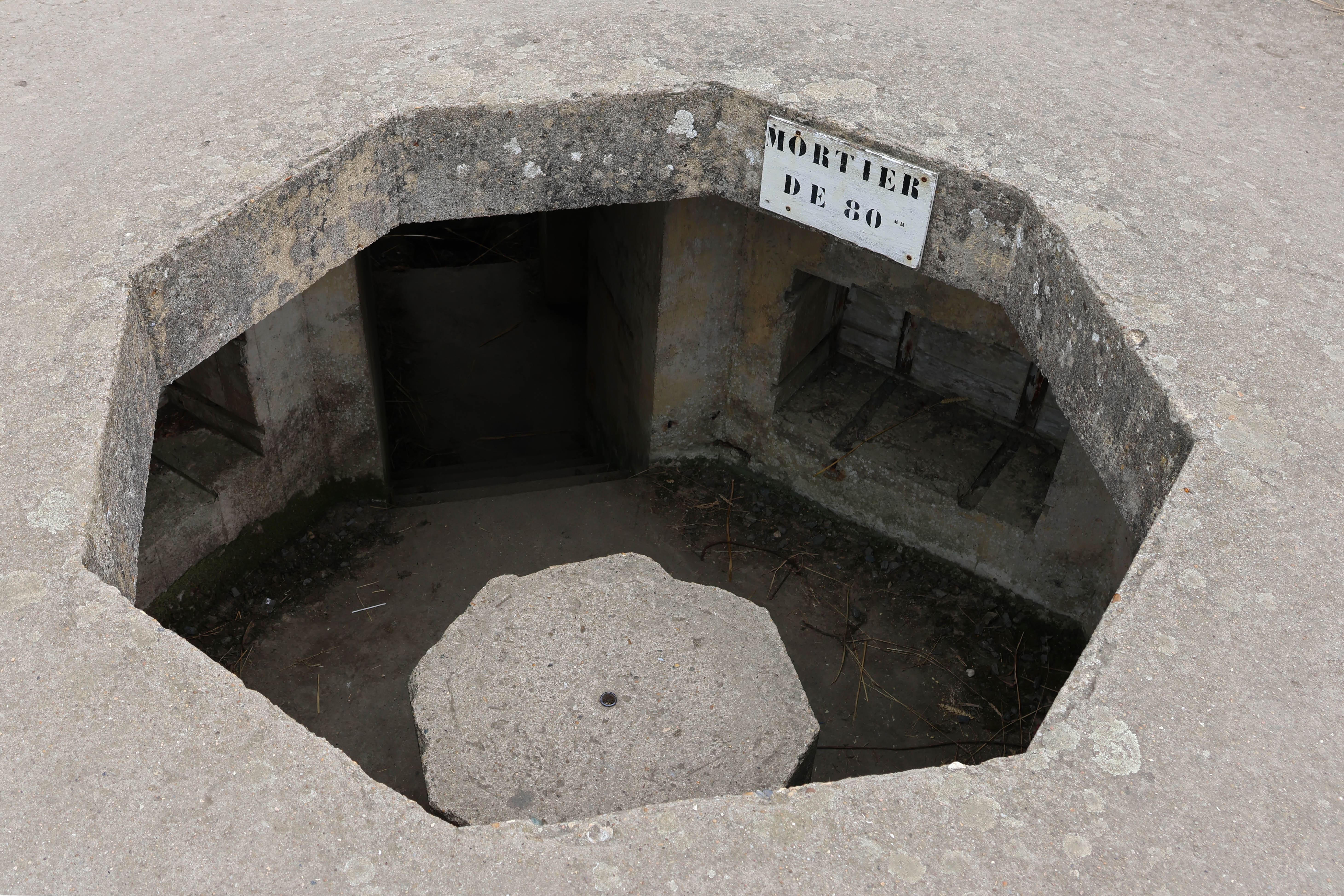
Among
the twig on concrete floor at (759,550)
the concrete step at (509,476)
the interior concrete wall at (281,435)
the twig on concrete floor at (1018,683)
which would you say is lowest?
the concrete step at (509,476)

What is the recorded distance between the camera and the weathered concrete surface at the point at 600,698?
10.5ft

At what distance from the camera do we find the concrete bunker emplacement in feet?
16.3

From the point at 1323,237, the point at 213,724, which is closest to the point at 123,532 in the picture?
the point at 213,724

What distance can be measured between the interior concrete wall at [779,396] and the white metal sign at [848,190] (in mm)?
1381

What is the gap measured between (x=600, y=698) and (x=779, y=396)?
2.62 metres

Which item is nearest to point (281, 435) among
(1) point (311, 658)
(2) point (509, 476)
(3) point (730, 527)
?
(1) point (311, 658)

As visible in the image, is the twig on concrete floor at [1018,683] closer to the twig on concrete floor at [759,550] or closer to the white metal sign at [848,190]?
the twig on concrete floor at [759,550]

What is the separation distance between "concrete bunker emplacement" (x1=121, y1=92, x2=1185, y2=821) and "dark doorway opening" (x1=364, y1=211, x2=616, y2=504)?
26cm

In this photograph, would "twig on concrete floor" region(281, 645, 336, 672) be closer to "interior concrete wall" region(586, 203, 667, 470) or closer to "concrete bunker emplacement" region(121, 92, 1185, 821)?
"concrete bunker emplacement" region(121, 92, 1185, 821)

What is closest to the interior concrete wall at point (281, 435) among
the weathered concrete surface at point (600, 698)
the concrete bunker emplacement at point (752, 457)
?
the concrete bunker emplacement at point (752, 457)

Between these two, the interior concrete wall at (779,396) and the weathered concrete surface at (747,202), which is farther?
the interior concrete wall at (779,396)

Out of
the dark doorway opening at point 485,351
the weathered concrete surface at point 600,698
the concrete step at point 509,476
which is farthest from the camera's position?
the dark doorway opening at point 485,351

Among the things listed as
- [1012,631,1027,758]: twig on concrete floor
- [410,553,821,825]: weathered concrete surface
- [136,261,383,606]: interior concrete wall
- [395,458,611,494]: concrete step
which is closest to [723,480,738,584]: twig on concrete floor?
[395,458,611,494]: concrete step

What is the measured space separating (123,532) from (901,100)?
8.02 feet
